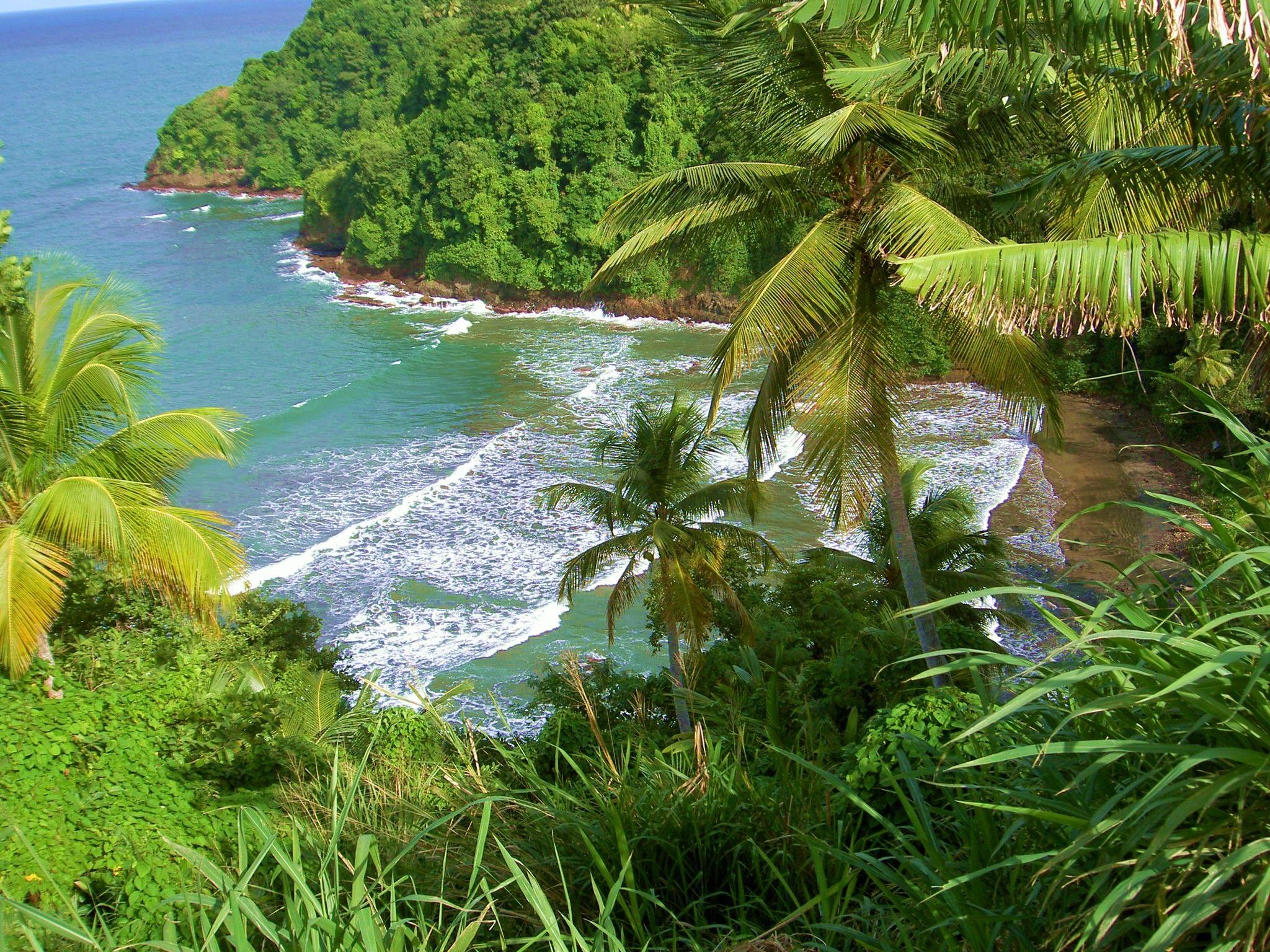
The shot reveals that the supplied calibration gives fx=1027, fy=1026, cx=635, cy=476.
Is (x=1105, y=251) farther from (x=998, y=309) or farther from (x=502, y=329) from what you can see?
(x=502, y=329)

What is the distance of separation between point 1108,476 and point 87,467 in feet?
70.5

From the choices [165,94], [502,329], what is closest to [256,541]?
[502,329]

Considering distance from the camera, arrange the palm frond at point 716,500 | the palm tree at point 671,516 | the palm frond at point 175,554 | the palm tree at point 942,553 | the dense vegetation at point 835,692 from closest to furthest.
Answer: the dense vegetation at point 835,692
the palm frond at point 175,554
the palm tree at point 671,516
the palm frond at point 716,500
the palm tree at point 942,553

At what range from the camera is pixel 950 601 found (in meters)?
2.51

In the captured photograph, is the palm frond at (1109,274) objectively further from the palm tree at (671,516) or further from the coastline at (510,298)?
the coastline at (510,298)

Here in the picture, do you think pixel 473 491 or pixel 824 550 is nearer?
pixel 824 550

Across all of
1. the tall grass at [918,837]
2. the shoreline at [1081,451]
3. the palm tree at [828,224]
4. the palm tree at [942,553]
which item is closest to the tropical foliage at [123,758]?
the tall grass at [918,837]

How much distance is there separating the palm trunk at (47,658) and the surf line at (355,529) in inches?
400

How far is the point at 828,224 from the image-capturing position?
27.2ft

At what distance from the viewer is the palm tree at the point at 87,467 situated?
7375mm

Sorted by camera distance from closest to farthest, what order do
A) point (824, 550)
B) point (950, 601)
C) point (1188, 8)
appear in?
point (950, 601)
point (1188, 8)
point (824, 550)

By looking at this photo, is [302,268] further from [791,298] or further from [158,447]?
[791,298]

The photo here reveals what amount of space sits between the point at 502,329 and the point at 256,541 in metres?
18.3

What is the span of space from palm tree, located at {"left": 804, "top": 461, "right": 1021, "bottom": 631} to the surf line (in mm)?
10991
